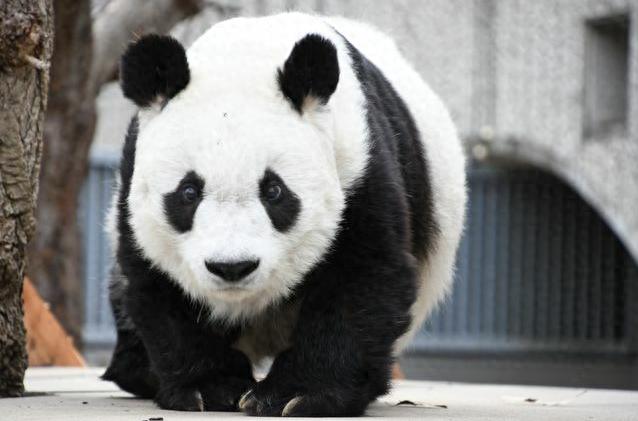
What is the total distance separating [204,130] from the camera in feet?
13.2

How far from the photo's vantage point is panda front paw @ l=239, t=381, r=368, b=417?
4094mm

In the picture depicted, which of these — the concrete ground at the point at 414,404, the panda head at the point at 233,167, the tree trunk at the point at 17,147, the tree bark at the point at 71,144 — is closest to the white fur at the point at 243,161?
the panda head at the point at 233,167

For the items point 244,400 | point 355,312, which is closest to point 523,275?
point 355,312

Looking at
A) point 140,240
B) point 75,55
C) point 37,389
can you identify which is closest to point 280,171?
point 140,240

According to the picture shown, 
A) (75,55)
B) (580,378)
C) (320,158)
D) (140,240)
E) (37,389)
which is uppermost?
(75,55)

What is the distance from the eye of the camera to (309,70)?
4.17m

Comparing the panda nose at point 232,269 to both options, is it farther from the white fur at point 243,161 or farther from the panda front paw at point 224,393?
the panda front paw at point 224,393

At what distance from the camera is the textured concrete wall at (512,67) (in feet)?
42.9

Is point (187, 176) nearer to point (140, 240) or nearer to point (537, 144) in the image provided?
point (140, 240)

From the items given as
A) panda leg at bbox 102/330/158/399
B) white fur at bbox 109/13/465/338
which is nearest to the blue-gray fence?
panda leg at bbox 102/330/158/399

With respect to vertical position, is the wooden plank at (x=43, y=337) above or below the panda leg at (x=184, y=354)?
below

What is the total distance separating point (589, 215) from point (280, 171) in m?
9.92

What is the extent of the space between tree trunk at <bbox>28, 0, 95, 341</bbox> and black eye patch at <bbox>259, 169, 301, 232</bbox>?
5082mm

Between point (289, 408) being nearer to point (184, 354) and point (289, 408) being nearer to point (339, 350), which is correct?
point (339, 350)
